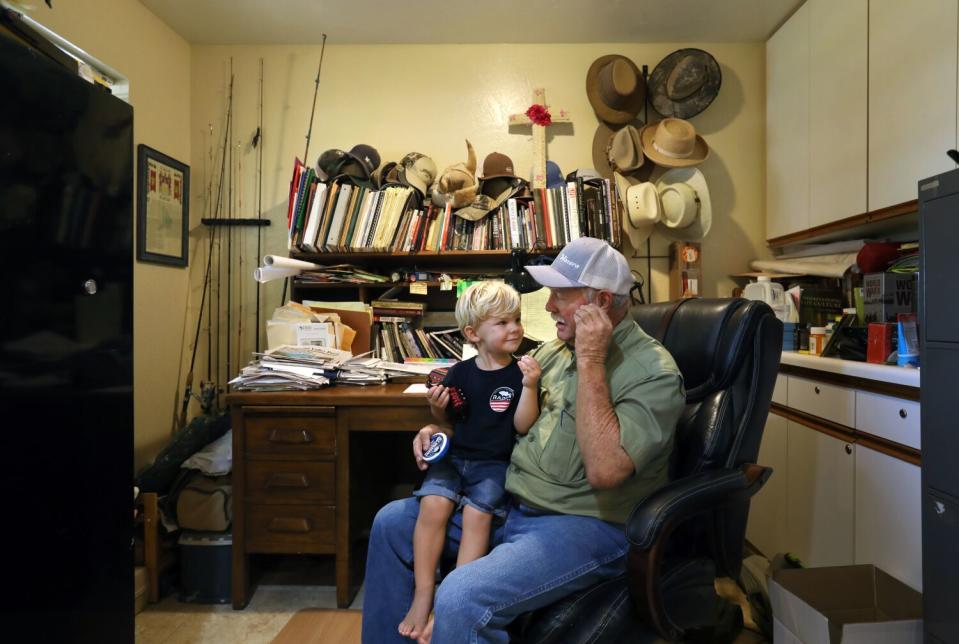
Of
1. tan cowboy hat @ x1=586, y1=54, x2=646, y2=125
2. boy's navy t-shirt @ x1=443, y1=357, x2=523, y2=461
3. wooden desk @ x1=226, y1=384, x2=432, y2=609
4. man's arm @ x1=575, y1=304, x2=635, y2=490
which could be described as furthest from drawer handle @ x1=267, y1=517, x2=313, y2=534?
tan cowboy hat @ x1=586, y1=54, x2=646, y2=125

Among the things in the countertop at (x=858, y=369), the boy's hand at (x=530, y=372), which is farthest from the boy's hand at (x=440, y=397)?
the countertop at (x=858, y=369)

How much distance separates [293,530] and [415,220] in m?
1.40

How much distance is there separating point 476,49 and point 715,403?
7.51ft

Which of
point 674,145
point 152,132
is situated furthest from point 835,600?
point 152,132

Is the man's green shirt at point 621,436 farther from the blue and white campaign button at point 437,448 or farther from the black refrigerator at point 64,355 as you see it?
the black refrigerator at point 64,355

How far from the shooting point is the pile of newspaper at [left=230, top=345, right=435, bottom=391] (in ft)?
6.81

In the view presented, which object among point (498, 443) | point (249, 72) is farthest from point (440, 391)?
point (249, 72)

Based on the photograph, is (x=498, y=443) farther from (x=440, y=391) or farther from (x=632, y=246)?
(x=632, y=246)

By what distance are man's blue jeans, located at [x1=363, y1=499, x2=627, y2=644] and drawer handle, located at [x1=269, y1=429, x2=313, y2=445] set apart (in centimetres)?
76

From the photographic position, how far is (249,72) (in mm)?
2822

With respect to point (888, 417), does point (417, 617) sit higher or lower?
lower

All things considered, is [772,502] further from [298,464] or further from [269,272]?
[269,272]

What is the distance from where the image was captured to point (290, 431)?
6.59 feet

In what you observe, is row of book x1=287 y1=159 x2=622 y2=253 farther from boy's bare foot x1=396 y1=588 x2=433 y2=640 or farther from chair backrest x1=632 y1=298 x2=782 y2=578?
boy's bare foot x1=396 y1=588 x2=433 y2=640
